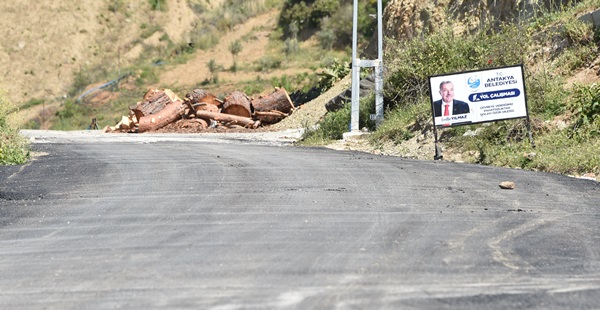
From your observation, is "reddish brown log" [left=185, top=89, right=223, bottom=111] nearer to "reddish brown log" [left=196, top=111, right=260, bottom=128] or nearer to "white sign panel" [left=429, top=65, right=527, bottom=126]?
"reddish brown log" [left=196, top=111, right=260, bottom=128]

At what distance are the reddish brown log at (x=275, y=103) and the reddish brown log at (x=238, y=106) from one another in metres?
0.44

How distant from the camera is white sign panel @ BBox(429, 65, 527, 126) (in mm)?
18891

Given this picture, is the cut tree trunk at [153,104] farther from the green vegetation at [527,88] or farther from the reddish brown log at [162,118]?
the green vegetation at [527,88]

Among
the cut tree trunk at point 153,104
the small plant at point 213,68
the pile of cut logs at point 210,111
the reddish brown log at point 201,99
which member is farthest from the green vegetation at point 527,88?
the small plant at point 213,68

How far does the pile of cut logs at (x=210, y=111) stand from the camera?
117 feet

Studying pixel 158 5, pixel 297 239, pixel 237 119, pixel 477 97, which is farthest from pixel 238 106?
pixel 158 5

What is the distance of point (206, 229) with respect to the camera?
32.3ft

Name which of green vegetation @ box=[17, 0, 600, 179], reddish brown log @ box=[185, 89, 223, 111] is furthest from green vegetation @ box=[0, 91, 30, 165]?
reddish brown log @ box=[185, 89, 223, 111]

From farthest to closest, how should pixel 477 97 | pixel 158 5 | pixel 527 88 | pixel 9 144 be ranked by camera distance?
pixel 158 5, pixel 527 88, pixel 477 97, pixel 9 144

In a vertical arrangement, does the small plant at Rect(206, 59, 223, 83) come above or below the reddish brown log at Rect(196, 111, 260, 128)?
above

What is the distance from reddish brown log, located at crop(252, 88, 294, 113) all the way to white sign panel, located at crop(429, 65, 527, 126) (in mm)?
17190

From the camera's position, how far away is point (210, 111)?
3606 centimetres

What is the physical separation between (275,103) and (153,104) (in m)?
5.03

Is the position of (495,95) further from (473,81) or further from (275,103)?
(275,103)
